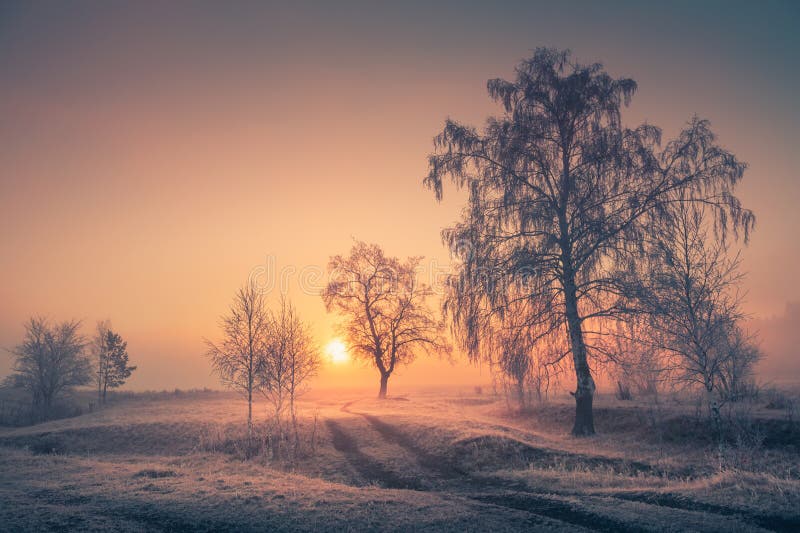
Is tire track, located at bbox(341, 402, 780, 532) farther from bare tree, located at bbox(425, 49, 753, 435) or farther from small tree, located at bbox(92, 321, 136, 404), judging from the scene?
small tree, located at bbox(92, 321, 136, 404)

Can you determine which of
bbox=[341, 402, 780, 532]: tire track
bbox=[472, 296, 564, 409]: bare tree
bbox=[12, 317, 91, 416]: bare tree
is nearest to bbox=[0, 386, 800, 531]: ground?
bbox=[341, 402, 780, 532]: tire track

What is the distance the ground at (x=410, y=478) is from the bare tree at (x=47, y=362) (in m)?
24.2

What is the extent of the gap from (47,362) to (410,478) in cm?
4680

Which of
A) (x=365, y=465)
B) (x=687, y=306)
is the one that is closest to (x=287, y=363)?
(x=365, y=465)

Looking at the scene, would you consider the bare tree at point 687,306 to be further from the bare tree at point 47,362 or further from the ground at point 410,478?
the bare tree at point 47,362

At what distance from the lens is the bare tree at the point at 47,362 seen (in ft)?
144

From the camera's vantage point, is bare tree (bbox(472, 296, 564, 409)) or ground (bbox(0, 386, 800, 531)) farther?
bare tree (bbox(472, 296, 564, 409))

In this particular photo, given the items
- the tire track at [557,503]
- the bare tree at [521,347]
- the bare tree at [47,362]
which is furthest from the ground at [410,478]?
the bare tree at [47,362]

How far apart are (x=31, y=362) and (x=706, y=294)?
5817 centimetres

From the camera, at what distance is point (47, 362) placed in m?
44.1

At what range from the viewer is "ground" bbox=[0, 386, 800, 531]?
31.0ft

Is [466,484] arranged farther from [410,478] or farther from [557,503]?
[557,503]

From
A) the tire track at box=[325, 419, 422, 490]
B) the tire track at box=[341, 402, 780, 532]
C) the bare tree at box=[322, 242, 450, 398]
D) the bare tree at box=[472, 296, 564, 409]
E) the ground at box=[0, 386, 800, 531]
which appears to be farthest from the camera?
the bare tree at box=[322, 242, 450, 398]

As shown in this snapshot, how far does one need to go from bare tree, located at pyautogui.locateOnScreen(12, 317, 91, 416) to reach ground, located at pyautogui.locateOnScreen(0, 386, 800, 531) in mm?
24227
